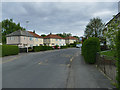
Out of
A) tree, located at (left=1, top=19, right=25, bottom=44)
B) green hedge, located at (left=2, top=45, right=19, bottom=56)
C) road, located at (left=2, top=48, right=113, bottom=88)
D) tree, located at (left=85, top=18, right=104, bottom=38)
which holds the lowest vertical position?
road, located at (left=2, top=48, right=113, bottom=88)

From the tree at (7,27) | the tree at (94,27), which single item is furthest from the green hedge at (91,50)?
→ the tree at (7,27)

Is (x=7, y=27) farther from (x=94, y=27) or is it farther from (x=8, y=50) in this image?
(x=94, y=27)

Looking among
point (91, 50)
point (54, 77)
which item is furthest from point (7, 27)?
point (54, 77)

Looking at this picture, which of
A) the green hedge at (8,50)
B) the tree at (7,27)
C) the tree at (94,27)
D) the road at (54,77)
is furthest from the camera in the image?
the tree at (7,27)

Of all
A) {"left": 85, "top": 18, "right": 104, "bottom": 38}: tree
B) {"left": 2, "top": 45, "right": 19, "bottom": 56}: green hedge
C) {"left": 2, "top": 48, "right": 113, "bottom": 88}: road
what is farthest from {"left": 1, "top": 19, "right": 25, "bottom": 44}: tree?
{"left": 2, "top": 48, "right": 113, "bottom": 88}: road

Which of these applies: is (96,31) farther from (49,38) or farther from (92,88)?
(49,38)

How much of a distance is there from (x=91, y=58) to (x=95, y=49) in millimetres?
927

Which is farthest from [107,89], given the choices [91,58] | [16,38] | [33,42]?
[33,42]

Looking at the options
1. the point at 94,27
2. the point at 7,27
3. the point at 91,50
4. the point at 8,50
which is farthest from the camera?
the point at 7,27

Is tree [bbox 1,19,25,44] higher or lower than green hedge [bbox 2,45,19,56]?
higher

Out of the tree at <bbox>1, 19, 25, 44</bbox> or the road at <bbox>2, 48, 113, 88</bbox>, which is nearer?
the road at <bbox>2, 48, 113, 88</bbox>

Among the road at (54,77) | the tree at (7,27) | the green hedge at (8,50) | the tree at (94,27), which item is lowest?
the road at (54,77)

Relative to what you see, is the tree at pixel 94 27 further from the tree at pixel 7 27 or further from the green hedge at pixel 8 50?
the tree at pixel 7 27

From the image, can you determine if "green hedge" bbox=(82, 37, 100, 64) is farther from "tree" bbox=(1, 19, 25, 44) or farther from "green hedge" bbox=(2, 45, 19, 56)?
"tree" bbox=(1, 19, 25, 44)
